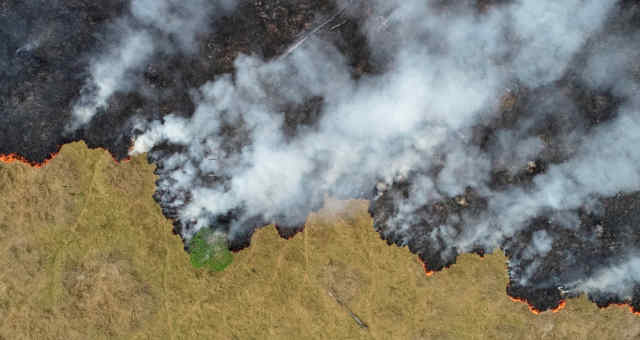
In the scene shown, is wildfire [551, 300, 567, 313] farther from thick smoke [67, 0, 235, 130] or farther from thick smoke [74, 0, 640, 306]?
thick smoke [67, 0, 235, 130]

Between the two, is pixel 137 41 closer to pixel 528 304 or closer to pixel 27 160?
pixel 27 160

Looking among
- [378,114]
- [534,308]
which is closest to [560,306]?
[534,308]

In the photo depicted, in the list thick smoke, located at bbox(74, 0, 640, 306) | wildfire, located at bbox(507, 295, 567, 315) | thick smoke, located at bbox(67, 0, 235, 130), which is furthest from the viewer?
thick smoke, located at bbox(67, 0, 235, 130)

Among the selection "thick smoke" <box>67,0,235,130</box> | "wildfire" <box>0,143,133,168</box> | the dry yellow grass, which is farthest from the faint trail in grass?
"thick smoke" <box>67,0,235,130</box>

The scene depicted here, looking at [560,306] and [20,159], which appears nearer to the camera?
[560,306]

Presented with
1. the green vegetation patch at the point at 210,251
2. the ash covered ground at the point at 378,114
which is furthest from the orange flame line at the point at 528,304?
the green vegetation patch at the point at 210,251
